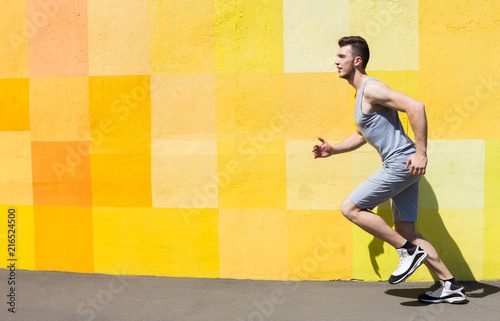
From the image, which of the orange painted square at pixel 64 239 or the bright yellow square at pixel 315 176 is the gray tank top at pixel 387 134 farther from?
the orange painted square at pixel 64 239

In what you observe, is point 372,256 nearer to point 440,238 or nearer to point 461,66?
point 440,238

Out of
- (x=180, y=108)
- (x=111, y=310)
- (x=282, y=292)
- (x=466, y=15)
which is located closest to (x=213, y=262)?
(x=282, y=292)

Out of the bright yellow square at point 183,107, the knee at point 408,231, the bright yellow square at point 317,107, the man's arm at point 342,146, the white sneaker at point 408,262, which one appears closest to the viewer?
the white sneaker at point 408,262

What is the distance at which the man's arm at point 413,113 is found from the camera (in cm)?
357

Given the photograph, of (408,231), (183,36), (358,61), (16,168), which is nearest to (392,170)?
(408,231)

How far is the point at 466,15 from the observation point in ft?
14.1

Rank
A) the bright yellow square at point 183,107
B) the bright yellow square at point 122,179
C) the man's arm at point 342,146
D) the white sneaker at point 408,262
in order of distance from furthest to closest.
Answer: the bright yellow square at point 122,179 → the bright yellow square at point 183,107 → the man's arm at point 342,146 → the white sneaker at point 408,262

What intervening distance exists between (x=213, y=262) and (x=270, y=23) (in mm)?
2035

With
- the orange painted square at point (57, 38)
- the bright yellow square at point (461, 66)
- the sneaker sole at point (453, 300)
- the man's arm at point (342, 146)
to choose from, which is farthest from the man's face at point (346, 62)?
the orange painted square at point (57, 38)

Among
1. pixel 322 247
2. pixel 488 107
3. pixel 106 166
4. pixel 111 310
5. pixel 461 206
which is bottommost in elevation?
pixel 111 310

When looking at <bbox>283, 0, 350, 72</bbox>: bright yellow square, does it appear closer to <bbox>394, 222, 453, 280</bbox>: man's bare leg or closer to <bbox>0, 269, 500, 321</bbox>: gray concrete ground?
<bbox>394, 222, 453, 280</bbox>: man's bare leg

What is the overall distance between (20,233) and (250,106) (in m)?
2.36

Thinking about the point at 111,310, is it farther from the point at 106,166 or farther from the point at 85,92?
the point at 85,92

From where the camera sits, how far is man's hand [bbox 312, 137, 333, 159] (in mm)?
4137
